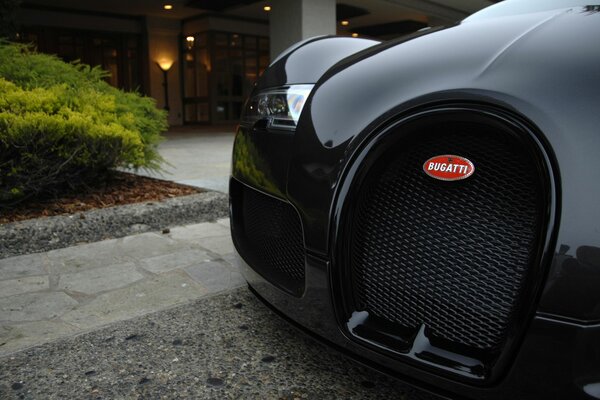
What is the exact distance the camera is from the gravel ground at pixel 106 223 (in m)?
2.92

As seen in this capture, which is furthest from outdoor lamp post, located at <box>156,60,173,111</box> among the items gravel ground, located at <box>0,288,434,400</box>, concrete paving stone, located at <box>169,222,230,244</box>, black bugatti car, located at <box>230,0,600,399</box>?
black bugatti car, located at <box>230,0,600,399</box>

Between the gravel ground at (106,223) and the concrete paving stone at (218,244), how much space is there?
47 centimetres

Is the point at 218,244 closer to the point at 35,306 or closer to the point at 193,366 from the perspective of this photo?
the point at 35,306

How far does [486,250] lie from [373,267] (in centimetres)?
29

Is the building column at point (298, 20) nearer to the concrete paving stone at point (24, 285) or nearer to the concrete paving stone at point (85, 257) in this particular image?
the concrete paving stone at point (85, 257)

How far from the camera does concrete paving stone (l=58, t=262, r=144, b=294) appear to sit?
240 centimetres

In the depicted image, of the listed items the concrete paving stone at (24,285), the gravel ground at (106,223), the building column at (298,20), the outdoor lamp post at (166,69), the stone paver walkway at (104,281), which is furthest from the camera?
the outdoor lamp post at (166,69)

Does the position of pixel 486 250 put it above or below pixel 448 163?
below

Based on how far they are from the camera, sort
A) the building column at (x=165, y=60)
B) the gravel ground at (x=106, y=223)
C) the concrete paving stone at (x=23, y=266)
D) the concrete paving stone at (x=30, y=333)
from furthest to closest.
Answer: the building column at (x=165, y=60), the gravel ground at (x=106, y=223), the concrete paving stone at (x=23, y=266), the concrete paving stone at (x=30, y=333)

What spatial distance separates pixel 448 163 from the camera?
111cm

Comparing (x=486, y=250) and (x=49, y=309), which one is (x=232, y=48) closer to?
(x=49, y=309)

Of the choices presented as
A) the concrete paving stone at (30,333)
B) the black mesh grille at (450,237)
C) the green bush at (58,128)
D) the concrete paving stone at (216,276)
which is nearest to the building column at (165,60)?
the green bush at (58,128)

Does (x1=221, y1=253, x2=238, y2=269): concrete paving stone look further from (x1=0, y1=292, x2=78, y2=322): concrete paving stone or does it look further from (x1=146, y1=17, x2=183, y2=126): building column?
(x1=146, y1=17, x2=183, y2=126): building column

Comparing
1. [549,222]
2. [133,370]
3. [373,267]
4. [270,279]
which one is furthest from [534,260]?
[133,370]
